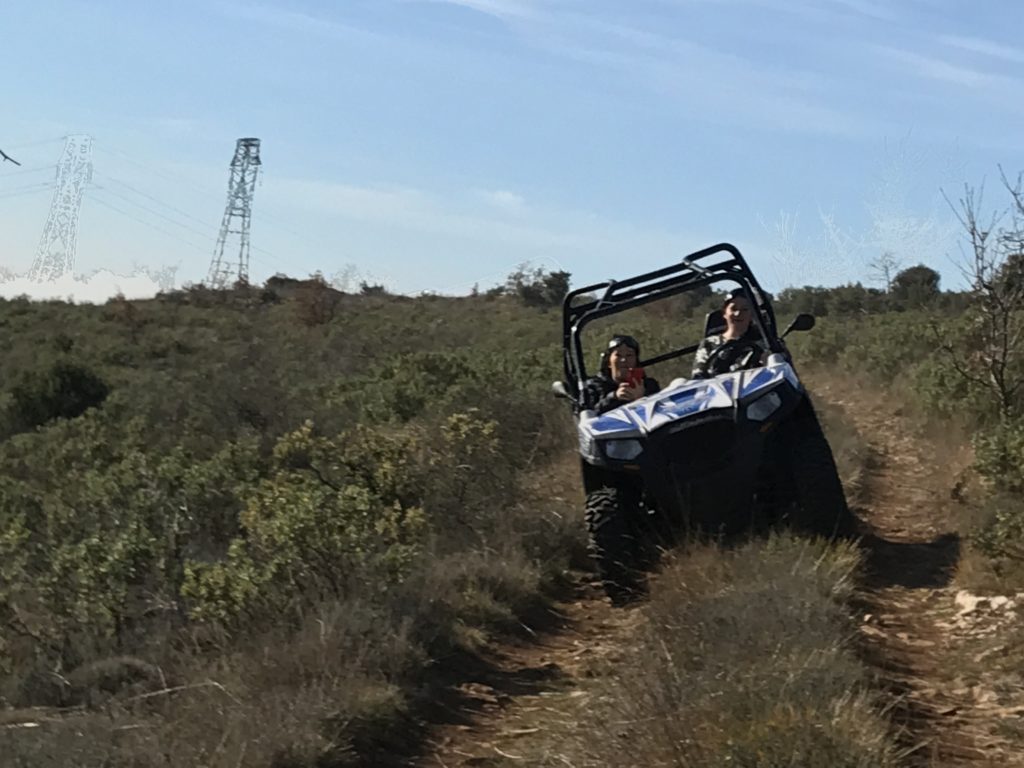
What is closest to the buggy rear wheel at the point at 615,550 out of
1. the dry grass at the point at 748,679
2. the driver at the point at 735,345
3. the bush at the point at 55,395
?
the dry grass at the point at 748,679

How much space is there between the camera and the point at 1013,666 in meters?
5.92

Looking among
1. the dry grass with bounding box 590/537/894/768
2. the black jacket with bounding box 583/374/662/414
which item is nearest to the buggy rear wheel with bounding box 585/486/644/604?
the dry grass with bounding box 590/537/894/768

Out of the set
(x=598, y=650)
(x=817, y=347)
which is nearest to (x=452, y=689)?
(x=598, y=650)

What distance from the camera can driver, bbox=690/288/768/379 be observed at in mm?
9485

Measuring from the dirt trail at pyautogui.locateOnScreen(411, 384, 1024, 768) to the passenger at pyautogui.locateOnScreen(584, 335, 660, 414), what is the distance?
4.46 ft

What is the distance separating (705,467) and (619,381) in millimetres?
1695

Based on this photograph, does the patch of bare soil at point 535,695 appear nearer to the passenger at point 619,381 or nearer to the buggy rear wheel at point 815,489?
the buggy rear wheel at point 815,489

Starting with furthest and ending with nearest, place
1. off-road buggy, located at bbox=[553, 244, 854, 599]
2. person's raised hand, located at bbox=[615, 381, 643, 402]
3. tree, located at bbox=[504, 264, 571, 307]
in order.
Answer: tree, located at bbox=[504, 264, 571, 307] < person's raised hand, located at bbox=[615, 381, 643, 402] < off-road buggy, located at bbox=[553, 244, 854, 599]

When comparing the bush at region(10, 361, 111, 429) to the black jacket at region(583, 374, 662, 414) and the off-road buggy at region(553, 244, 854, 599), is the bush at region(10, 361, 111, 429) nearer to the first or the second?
the black jacket at region(583, 374, 662, 414)

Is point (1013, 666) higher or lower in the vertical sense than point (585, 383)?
lower

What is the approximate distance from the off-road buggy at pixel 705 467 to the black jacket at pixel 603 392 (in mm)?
273

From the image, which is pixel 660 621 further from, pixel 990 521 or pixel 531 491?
pixel 531 491

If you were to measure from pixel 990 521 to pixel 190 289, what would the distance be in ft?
171

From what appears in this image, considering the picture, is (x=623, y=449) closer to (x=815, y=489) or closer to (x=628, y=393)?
(x=628, y=393)
